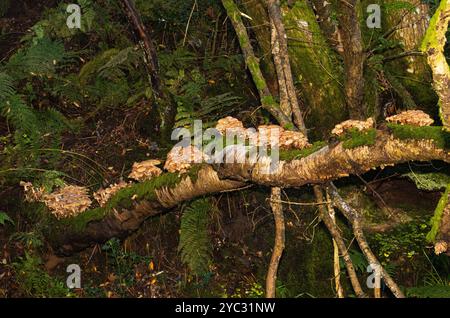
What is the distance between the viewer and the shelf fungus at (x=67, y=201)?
22.0 ft

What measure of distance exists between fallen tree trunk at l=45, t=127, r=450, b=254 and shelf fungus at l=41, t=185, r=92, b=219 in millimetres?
95

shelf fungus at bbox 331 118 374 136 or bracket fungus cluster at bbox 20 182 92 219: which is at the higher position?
bracket fungus cluster at bbox 20 182 92 219

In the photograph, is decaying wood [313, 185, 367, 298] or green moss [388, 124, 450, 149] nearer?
green moss [388, 124, 450, 149]

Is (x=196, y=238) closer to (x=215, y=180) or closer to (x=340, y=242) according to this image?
(x=215, y=180)

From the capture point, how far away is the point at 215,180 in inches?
210

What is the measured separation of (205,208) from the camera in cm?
681

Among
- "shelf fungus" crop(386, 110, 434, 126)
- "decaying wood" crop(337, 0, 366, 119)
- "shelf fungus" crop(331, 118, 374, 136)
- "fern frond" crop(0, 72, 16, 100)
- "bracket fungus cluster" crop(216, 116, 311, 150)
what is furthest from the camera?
"fern frond" crop(0, 72, 16, 100)

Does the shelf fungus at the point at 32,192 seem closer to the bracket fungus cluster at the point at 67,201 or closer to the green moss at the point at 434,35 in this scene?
the bracket fungus cluster at the point at 67,201

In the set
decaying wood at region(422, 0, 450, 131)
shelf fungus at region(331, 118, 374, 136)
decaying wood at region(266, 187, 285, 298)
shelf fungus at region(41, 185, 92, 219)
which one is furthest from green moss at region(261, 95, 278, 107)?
decaying wood at region(422, 0, 450, 131)

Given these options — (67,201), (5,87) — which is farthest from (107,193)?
(5,87)

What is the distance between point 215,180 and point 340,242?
1.40 metres

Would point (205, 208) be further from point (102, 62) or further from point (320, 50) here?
point (102, 62)

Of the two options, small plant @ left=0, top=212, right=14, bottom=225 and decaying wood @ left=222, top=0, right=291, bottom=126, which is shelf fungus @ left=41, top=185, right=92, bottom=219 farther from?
decaying wood @ left=222, top=0, right=291, bottom=126

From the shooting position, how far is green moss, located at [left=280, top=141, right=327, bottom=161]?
15.1 feet
